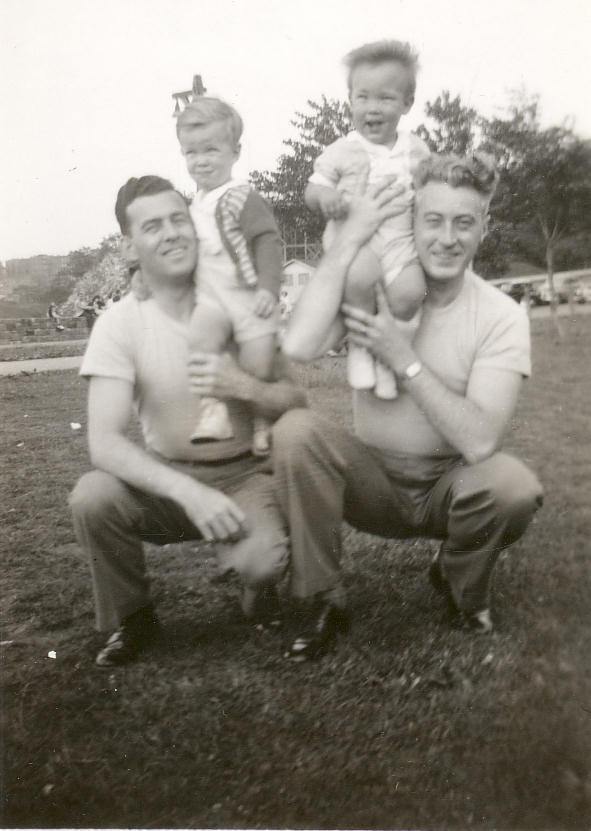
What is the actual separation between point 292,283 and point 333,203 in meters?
0.26

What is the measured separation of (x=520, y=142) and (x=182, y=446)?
4.28 feet

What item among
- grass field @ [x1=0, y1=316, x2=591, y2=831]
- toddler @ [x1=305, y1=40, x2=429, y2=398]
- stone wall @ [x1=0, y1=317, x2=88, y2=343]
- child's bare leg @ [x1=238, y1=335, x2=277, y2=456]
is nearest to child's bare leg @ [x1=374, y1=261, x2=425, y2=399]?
toddler @ [x1=305, y1=40, x2=429, y2=398]

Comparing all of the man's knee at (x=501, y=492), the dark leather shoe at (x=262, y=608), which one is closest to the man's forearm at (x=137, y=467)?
the dark leather shoe at (x=262, y=608)

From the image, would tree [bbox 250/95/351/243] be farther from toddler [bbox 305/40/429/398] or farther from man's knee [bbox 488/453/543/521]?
man's knee [bbox 488/453/543/521]

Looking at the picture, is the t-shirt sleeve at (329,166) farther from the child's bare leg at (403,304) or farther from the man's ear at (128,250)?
the man's ear at (128,250)

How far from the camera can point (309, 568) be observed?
7.27ft

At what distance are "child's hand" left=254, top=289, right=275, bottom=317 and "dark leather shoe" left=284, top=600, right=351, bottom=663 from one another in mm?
846

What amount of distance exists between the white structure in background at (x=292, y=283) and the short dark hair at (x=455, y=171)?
1.21 feet

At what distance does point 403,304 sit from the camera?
7.26 ft

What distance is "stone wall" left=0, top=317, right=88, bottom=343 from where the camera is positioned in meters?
2.60

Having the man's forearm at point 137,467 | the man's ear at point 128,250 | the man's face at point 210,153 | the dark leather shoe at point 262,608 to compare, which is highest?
the man's face at point 210,153

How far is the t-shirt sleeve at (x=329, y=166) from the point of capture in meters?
2.07

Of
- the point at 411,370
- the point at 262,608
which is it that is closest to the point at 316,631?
the point at 262,608

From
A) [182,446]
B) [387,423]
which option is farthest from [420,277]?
[182,446]
